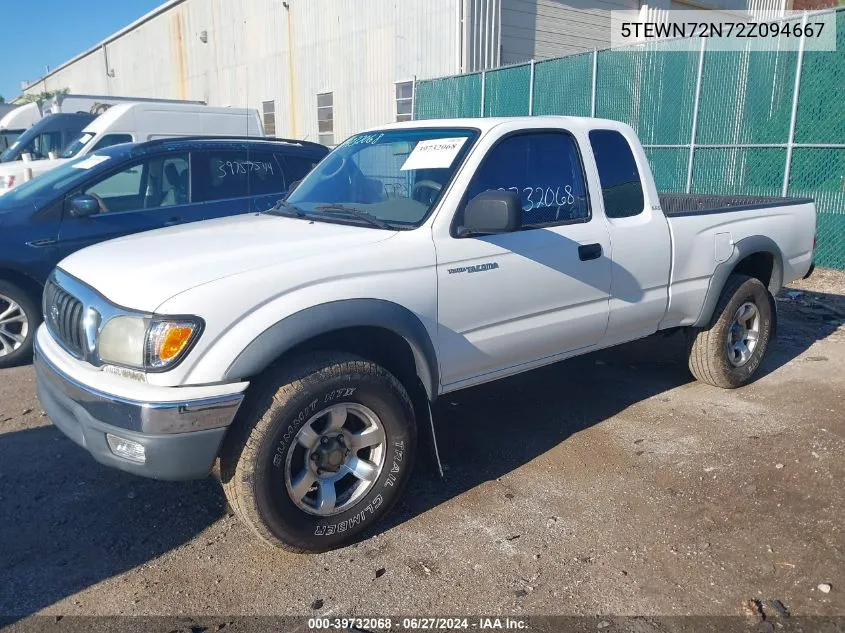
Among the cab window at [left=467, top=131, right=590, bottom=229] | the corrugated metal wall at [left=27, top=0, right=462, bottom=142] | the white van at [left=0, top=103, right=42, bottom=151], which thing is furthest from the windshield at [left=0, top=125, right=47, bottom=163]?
the cab window at [left=467, top=131, right=590, bottom=229]

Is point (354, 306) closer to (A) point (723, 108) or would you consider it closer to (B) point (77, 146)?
(A) point (723, 108)

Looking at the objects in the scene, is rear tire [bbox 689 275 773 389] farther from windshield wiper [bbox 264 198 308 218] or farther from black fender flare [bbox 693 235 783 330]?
windshield wiper [bbox 264 198 308 218]

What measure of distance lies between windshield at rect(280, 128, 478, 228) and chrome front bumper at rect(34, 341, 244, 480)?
51.4 inches

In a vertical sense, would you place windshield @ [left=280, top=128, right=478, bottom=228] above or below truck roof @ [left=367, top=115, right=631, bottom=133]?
below

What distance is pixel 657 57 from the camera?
1105 cm

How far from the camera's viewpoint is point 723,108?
10375 mm

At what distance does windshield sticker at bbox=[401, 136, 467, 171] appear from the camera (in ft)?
12.2

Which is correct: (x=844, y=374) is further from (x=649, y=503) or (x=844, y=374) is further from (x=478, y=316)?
(x=478, y=316)

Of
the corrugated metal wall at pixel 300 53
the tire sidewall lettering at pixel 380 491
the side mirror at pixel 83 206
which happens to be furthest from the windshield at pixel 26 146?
the tire sidewall lettering at pixel 380 491

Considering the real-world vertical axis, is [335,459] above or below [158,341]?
below

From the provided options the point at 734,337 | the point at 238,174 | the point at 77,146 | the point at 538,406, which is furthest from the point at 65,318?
the point at 77,146

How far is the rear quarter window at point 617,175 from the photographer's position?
4.30m

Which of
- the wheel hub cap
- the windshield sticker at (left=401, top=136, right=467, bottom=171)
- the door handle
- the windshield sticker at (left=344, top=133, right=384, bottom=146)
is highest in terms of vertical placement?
the windshield sticker at (left=344, top=133, right=384, bottom=146)

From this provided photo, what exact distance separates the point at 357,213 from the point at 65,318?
1.49 m
